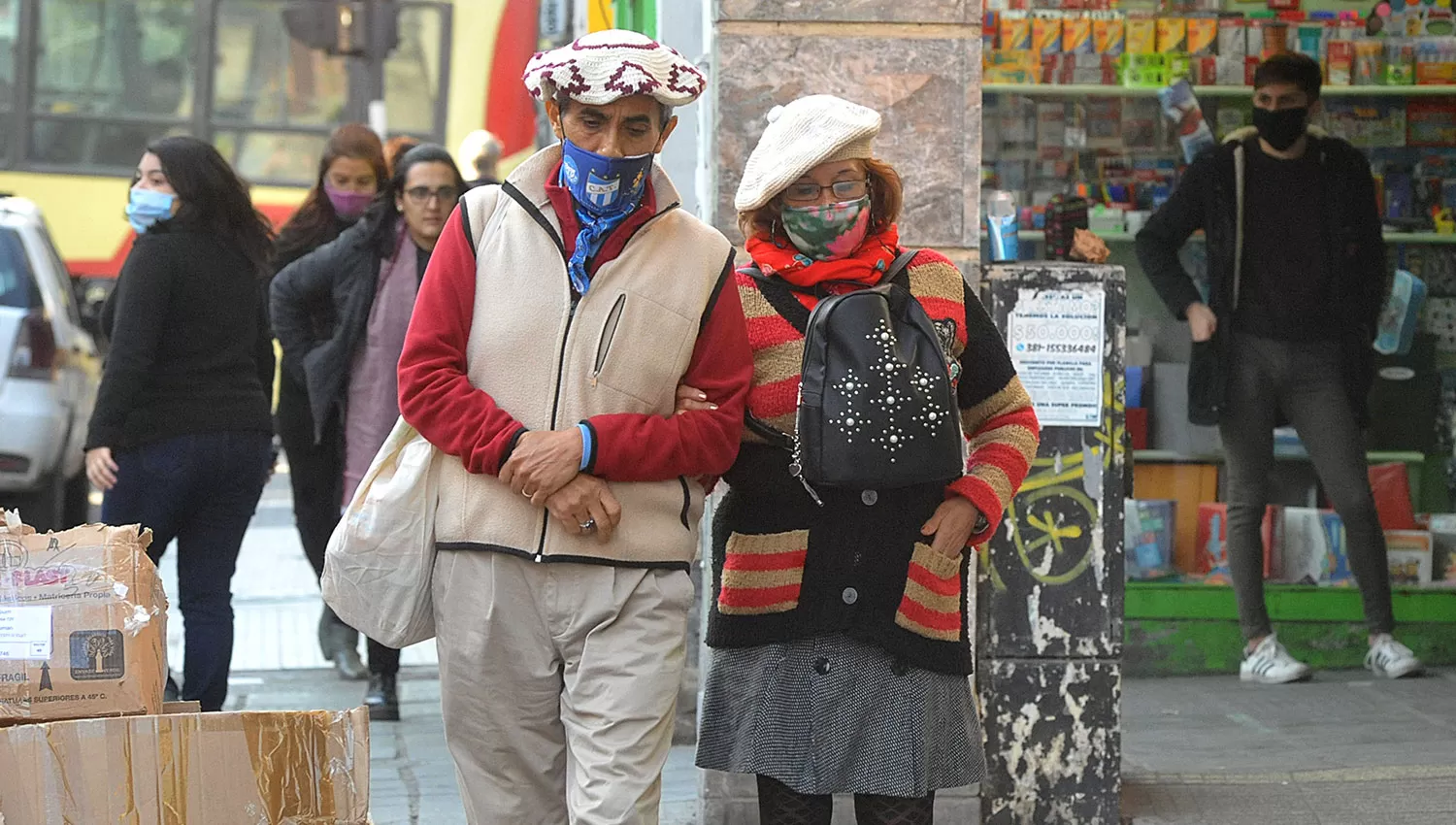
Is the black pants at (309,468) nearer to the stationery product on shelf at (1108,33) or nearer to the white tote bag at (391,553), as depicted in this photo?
the stationery product on shelf at (1108,33)

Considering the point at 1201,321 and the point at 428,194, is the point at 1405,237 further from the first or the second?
the point at 428,194

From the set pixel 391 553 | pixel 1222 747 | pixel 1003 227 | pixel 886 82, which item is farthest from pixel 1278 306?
pixel 391 553

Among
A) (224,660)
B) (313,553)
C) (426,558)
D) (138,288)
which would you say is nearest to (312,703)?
(313,553)

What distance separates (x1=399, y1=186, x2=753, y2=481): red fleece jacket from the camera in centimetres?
327

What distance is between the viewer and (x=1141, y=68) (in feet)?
23.4

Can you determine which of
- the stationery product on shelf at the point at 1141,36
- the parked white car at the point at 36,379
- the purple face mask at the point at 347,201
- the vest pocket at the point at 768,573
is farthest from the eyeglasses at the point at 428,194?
the parked white car at the point at 36,379

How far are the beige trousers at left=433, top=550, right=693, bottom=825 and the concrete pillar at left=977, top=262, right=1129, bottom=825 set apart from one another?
1364mm

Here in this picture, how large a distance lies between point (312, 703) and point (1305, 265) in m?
3.64

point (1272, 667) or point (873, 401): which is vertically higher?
point (873, 401)

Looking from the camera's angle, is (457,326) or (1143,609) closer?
(457,326)

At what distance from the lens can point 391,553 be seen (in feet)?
11.0

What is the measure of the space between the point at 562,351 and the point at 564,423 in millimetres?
122

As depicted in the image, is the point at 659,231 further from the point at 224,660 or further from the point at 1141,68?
the point at 1141,68

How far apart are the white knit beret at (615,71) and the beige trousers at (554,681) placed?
799mm
